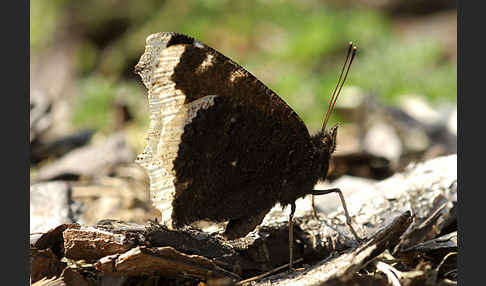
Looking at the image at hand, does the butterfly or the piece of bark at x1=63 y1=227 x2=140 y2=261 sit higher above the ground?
the butterfly

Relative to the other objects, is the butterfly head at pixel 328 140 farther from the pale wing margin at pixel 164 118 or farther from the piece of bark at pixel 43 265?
the piece of bark at pixel 43 265

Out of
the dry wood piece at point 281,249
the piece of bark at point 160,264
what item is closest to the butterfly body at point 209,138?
the dry wood piece at point 281,249

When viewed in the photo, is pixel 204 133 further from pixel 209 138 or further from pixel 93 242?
pixel 93 242

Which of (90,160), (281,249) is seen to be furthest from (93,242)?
(90,160)

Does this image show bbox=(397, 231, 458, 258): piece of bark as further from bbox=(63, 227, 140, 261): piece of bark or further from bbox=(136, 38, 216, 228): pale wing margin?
bbox=(63, 227, 140, 261): piece of bark

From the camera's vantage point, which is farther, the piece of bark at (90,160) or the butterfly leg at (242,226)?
the piece of bark at (90,160)

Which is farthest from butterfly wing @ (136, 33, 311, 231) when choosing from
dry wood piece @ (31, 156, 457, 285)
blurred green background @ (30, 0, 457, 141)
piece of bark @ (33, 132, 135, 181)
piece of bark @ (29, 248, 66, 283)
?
blurred green background @ (30, 0, 457, 141)

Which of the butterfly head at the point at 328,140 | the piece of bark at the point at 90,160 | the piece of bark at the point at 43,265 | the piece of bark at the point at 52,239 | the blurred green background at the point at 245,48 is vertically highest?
the blurred green background at the point at 245,48
